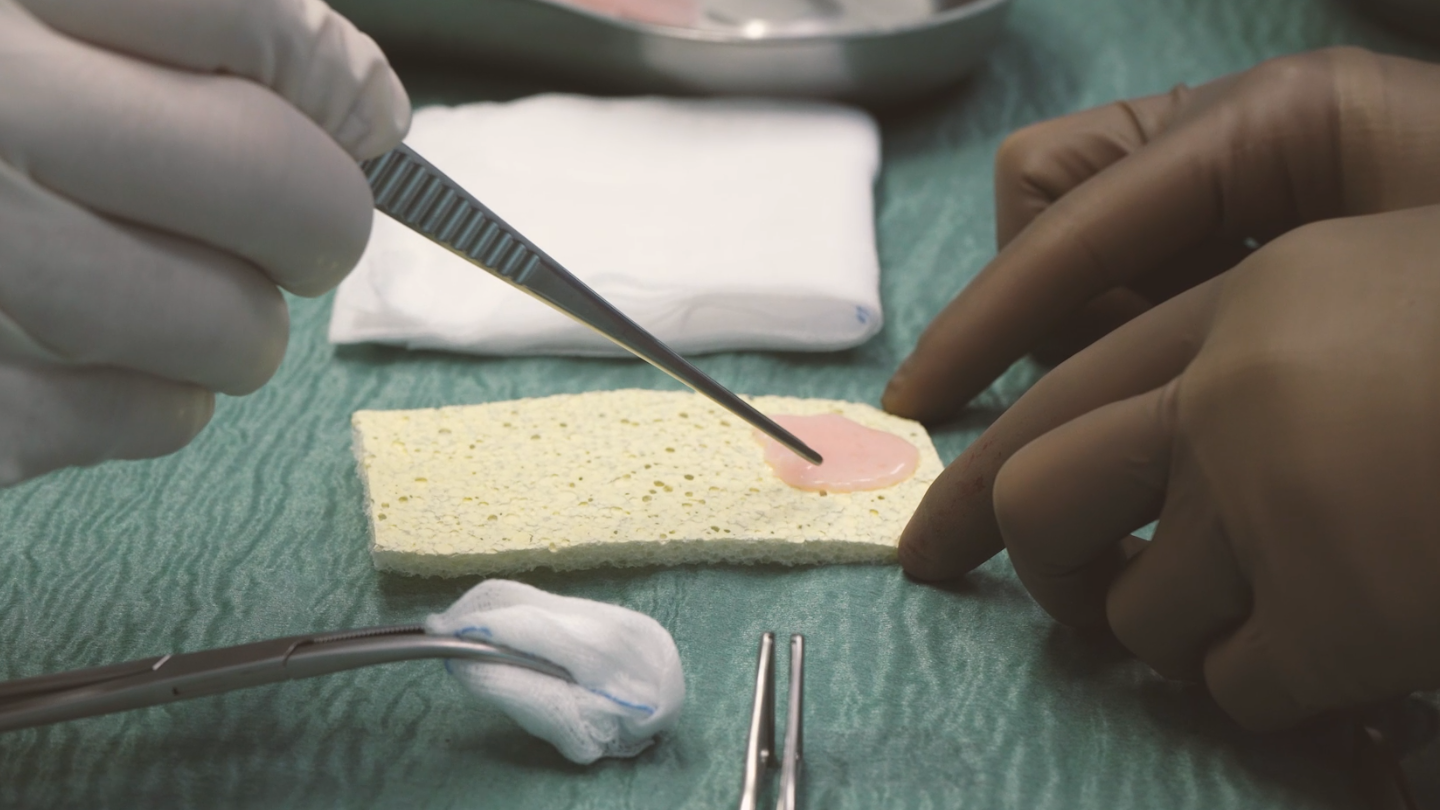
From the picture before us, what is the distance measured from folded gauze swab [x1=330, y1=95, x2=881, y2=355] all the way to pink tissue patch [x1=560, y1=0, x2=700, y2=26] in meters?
0.11

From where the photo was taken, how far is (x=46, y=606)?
2.67 ft

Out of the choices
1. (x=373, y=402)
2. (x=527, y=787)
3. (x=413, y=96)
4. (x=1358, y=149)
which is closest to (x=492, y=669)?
(x=527, y=787)

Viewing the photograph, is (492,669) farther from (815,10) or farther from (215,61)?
(815,10)

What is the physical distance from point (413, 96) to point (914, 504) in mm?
971

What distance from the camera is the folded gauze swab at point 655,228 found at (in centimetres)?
109

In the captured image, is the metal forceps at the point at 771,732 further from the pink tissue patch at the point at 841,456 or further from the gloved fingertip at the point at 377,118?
the gloved fingertip at the point at 377,118

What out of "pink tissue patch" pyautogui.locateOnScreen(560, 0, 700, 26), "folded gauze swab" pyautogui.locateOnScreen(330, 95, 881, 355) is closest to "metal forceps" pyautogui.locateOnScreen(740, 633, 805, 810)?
"folded gauze swab" pyautogui.locateOnScreen(330, 95, 881, 355)

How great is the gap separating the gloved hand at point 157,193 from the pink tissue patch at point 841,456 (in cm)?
38

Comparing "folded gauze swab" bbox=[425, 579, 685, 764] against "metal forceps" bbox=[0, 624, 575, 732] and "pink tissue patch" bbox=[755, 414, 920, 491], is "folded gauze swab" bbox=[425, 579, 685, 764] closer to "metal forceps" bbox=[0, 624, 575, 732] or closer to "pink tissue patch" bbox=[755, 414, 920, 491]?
"metal forceps" bbox=[0, 624, 575, 732]

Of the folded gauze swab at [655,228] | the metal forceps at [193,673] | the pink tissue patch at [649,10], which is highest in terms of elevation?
the metal forceps at [193,673]

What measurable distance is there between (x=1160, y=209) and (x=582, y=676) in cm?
53

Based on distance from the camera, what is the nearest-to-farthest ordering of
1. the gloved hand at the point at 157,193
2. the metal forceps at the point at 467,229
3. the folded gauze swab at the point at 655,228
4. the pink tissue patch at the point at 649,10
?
the gloved hand at the point at 157,193
the metal forceps at the point at 467,229
the folded gauze swab at the point at 655,228
the pink tissue patch at the point at 649,10

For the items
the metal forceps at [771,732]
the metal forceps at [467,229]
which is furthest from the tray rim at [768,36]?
the metal forceps at [771,732]

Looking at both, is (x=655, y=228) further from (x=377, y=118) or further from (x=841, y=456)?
(x=377, y=118)
